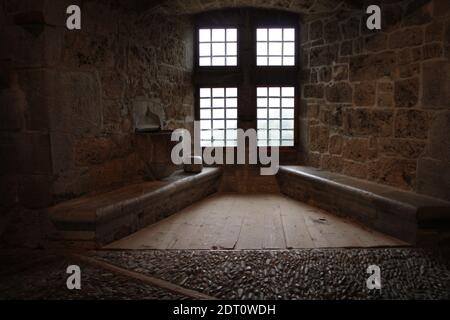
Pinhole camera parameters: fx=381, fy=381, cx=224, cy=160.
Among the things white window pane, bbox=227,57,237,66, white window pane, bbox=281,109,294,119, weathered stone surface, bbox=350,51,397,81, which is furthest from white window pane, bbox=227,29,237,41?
weathered stone surface, bbox=350,51,397,81

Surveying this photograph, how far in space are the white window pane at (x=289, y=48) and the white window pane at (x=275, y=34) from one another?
0.10 metres

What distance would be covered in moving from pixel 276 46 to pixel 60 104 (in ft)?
9.08

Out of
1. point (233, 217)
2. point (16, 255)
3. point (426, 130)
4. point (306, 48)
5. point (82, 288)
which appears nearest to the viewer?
point (82, 288)

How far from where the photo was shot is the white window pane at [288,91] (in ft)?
15.2

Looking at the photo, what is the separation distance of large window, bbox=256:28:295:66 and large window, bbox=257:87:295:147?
33cm

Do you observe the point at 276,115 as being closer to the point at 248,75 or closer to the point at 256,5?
the point at 248,75

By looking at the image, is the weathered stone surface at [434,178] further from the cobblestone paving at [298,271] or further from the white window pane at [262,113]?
the white window pane at [262,113]

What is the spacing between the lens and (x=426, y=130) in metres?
2.98

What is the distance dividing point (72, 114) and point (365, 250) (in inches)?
90.4

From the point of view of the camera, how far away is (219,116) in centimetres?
473

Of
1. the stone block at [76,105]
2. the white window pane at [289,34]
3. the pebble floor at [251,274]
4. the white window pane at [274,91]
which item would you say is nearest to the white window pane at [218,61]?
the white window pane at [274,91]

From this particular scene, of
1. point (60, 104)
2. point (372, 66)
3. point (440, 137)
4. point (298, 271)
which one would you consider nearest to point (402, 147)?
point (440, 137)

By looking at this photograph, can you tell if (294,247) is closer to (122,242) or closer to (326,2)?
(122,242)
